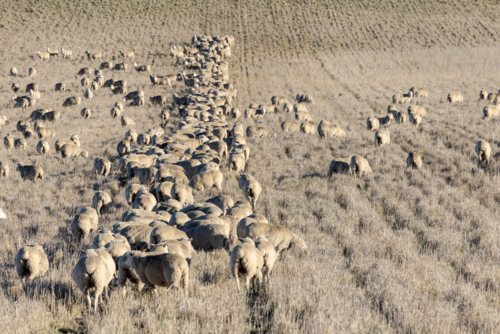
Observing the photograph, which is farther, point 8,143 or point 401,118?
point 401,118

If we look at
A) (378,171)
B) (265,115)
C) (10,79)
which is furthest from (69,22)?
(378,171)

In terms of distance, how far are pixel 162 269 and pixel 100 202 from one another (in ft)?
18.6

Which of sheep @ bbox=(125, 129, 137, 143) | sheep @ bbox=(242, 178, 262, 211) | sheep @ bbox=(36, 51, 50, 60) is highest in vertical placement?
sheep @ bbox=(36, 51, 50, 60)

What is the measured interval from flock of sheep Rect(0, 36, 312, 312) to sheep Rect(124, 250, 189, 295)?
0.05 feet

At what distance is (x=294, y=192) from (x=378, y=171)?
3523 millimetres

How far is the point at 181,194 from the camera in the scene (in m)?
11.0

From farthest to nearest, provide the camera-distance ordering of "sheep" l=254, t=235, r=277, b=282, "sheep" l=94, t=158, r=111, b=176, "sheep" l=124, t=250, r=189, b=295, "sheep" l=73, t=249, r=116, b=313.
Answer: "sheep" l=94, t=158, r=111, b=176, "sheep" l=254, t=235, r=277, b=282, "sheep" l=124, t=250, r=189, b=295, "sheep" l=73, t=249, r=116, b=313

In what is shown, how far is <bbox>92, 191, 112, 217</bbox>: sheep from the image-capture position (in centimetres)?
1083

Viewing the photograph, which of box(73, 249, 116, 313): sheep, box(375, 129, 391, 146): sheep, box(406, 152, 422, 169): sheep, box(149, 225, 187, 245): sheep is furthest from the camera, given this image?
box(375, 129, 391, 146): sheep

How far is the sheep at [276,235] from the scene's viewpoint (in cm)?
793

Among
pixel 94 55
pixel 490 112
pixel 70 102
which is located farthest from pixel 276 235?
pixel 94 55

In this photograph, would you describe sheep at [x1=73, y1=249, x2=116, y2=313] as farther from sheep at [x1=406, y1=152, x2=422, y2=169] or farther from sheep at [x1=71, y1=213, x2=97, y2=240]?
sheep at [x1=406, y1=152, x2=422, y2=169]

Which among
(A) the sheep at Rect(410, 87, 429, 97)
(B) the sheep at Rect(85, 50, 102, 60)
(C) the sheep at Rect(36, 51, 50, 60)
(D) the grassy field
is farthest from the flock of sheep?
(C) the sheep at Rect(36, 51, 50, 60)

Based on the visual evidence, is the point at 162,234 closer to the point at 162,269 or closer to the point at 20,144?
the point at 162,269
